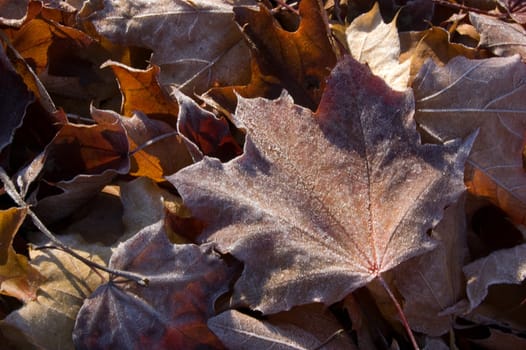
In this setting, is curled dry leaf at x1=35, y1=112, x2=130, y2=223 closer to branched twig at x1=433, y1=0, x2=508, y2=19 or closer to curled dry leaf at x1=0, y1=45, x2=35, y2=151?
curled dry leaf at x1=0, y1=45, x2=35, y2=151

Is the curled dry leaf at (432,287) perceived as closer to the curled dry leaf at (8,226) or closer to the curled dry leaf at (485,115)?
the curled dry leaf at (485,115)

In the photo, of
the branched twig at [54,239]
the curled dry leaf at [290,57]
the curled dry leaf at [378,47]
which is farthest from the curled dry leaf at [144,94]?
the curled dry leaf at [378,47]

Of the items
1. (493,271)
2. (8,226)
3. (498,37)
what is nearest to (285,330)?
(493,271)

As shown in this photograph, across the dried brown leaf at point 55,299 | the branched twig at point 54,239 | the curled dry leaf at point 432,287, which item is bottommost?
the curled dry leaf at point 432,287

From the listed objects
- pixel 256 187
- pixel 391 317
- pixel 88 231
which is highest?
pixel 256 187

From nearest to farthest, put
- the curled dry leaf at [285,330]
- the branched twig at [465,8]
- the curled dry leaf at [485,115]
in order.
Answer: the curled dry leaf at [285,330] → the curled dry leaf at [485,115] → the branched twig at [465,8]

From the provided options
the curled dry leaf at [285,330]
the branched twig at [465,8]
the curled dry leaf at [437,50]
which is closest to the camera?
the curled dry leaf at [285,330]

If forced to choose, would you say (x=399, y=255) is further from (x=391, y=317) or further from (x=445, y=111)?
(x=445, y=111)

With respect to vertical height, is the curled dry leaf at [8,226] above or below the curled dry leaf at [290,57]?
below

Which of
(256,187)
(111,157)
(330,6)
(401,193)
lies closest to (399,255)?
(401,193)
